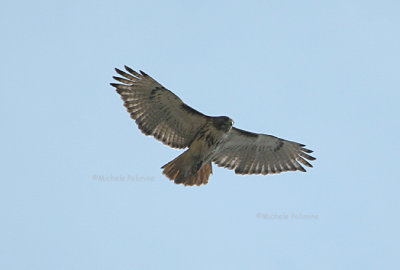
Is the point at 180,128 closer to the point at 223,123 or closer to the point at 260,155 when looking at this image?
the point at 223,123

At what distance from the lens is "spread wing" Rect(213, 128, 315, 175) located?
1719 cm

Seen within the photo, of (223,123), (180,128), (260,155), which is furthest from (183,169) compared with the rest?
(260,155)

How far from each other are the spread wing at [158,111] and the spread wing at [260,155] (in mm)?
980

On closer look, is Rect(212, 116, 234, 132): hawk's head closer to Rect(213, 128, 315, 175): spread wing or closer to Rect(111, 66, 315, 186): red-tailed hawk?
Rect(111, 66, 315, 186): red-tailed hawk

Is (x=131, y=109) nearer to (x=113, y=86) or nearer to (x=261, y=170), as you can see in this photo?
(x=113, y=86)

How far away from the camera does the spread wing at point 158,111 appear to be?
16.1 meters

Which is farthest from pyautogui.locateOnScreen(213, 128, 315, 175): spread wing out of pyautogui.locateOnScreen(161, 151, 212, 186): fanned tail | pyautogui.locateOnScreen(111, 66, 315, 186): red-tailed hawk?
pyautogui.locateOnScreen(161, 151, 212, 186): fanned tail

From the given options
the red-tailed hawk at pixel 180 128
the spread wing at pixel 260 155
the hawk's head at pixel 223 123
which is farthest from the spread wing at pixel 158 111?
the spread wing at pixel 260 155

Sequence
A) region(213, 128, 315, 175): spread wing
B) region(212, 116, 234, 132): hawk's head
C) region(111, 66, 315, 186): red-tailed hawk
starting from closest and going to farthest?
region(212, 116, 234, 132): hawk's head
region(111, 66, 315, 186): red-tailed hawk
region(213, 128, 315, 175): spread wing

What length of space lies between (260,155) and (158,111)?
101 inches

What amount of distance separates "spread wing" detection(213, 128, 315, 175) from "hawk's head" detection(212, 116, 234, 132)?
1051 mm

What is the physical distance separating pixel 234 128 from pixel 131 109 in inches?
84.1

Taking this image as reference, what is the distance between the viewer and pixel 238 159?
17.5 m

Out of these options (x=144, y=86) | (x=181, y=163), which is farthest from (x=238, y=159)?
(x=144, y=86)
